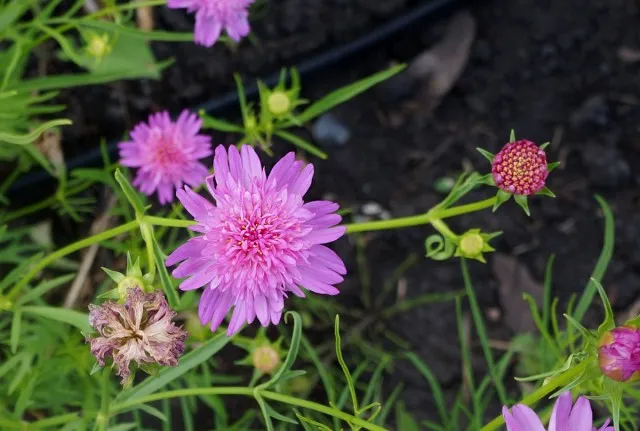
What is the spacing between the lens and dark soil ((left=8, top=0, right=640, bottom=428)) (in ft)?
5.88

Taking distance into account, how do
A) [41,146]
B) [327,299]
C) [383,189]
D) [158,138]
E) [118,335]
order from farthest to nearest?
[383,189] → [327,299] → [41,146] → [158,138] → [118,335]

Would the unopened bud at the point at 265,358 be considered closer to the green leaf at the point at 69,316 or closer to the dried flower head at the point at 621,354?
the green leaf at the point at 69,316

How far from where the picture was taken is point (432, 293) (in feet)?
5.93

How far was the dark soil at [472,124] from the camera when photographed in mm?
1793

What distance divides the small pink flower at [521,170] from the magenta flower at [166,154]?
57 cm

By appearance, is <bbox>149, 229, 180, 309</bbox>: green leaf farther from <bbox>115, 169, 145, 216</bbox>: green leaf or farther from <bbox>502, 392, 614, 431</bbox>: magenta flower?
<bbox>502, 392, 614, 431</bbox>: magenta flower

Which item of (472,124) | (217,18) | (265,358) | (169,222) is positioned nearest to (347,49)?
(472,124)

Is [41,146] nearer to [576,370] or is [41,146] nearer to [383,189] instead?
[383,189]

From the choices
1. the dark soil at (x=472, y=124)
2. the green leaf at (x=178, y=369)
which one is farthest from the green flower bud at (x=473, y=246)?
the dark soil at (x=472, y=124)

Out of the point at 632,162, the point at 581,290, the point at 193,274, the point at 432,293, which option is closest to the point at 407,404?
the point at 432,293

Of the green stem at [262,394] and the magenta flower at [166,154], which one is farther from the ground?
the magenta flower at [166,154]

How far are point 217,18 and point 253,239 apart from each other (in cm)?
50

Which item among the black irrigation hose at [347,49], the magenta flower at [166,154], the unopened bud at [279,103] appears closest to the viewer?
the unopened bud at [279,103]

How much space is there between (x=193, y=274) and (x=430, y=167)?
1.08m
